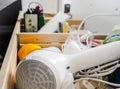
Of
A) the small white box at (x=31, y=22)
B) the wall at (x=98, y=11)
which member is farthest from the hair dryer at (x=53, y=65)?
the wall at (x=98, y=11)

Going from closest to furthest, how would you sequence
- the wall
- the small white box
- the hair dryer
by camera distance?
1. the hair dryer
2. the small white box
3. the wall

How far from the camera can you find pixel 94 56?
557mm

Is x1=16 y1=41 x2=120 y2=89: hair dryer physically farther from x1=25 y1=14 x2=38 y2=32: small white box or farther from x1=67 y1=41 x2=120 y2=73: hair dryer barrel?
x1=25 y1=14 x2=38 y2=32: small white box

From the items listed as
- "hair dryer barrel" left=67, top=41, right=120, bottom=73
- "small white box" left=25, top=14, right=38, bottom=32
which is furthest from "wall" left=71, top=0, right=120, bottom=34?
"hair dryer barrel" left=67, top=41, right=120, bottom=73

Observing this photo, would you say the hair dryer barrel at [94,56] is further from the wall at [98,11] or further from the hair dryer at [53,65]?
the wall at [98,11]

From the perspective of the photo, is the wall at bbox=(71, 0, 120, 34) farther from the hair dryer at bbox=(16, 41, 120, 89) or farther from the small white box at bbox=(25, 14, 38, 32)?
the hair dryer at bbox=(16, 41, 120, 89)

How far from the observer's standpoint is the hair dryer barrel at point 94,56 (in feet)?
1.82

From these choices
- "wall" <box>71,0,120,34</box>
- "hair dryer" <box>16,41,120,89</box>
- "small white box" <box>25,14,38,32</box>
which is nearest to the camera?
"hair dryer" <box>16,41,120,89</box>

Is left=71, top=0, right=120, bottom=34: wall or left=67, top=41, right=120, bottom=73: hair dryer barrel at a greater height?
left=71, top=0, right=120, bottom=34: wall

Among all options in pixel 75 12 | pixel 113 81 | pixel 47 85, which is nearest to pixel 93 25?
pixel 75 12

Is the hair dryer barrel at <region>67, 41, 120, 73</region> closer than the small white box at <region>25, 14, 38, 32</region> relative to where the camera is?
Yes

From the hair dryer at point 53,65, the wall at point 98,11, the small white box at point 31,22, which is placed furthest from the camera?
the wall at point 98,11

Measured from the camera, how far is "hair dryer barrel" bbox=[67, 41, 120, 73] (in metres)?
0.56

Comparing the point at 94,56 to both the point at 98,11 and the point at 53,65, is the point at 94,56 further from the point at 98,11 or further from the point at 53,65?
the point at 98,11
